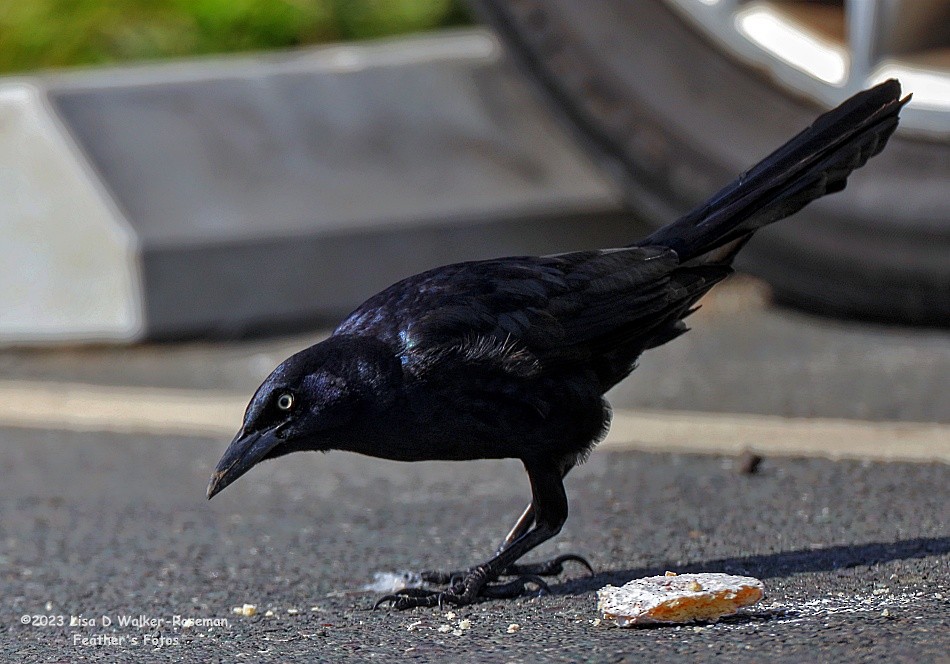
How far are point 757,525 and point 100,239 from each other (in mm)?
2539

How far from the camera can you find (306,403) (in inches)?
94.5

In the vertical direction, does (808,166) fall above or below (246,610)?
above

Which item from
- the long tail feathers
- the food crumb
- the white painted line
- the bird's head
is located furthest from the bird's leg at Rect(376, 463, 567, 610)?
the white painted line

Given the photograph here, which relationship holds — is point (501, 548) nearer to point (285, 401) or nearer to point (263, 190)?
point (285, 401)

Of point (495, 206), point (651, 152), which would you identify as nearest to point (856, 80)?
point (651, 152)

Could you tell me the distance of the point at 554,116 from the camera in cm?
443

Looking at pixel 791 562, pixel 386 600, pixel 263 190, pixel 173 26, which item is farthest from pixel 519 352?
pixel 173 26

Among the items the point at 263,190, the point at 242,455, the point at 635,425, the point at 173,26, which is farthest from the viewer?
the point at 173,26

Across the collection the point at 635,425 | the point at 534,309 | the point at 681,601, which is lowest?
the point at 681,601

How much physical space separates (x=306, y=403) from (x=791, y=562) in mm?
884

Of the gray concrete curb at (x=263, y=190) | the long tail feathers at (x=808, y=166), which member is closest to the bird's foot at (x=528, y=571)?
the long tail feathers at (x=808, y=166)

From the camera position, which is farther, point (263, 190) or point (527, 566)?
point (263, 190)

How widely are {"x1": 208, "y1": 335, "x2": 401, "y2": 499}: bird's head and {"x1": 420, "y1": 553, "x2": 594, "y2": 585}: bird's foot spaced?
1.09 feet

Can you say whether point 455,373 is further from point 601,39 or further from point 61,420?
point 601,39
